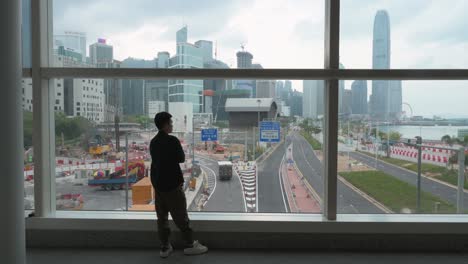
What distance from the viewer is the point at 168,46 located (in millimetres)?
3477

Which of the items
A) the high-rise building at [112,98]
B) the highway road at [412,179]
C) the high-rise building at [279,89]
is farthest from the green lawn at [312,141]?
the high-rise building at [112,98]

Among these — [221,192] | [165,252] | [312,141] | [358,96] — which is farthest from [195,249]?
[358,96]

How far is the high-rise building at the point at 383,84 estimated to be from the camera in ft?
11.2

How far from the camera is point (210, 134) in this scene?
3.56 meters

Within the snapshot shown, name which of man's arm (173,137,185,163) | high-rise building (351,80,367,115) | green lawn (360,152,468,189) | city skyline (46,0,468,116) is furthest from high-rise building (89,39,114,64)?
green lawn (360,152,468,189)

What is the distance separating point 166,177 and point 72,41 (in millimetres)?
1996

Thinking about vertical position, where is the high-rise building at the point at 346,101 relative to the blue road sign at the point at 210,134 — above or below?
above

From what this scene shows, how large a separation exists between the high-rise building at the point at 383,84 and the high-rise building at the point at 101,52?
2.92 metres

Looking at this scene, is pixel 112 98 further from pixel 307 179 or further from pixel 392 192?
pixel 392 192

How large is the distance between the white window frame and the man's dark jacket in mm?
739

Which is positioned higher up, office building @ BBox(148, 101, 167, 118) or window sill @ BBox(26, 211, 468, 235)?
office building @ BBox(148, 101, 167, 118)

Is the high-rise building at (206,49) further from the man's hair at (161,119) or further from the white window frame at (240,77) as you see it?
the man's hair at (161,119)

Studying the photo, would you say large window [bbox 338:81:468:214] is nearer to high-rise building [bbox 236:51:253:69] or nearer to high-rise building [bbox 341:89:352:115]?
high-rise building [bbox 341:89:352:115]

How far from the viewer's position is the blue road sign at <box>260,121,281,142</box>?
3.55 m
